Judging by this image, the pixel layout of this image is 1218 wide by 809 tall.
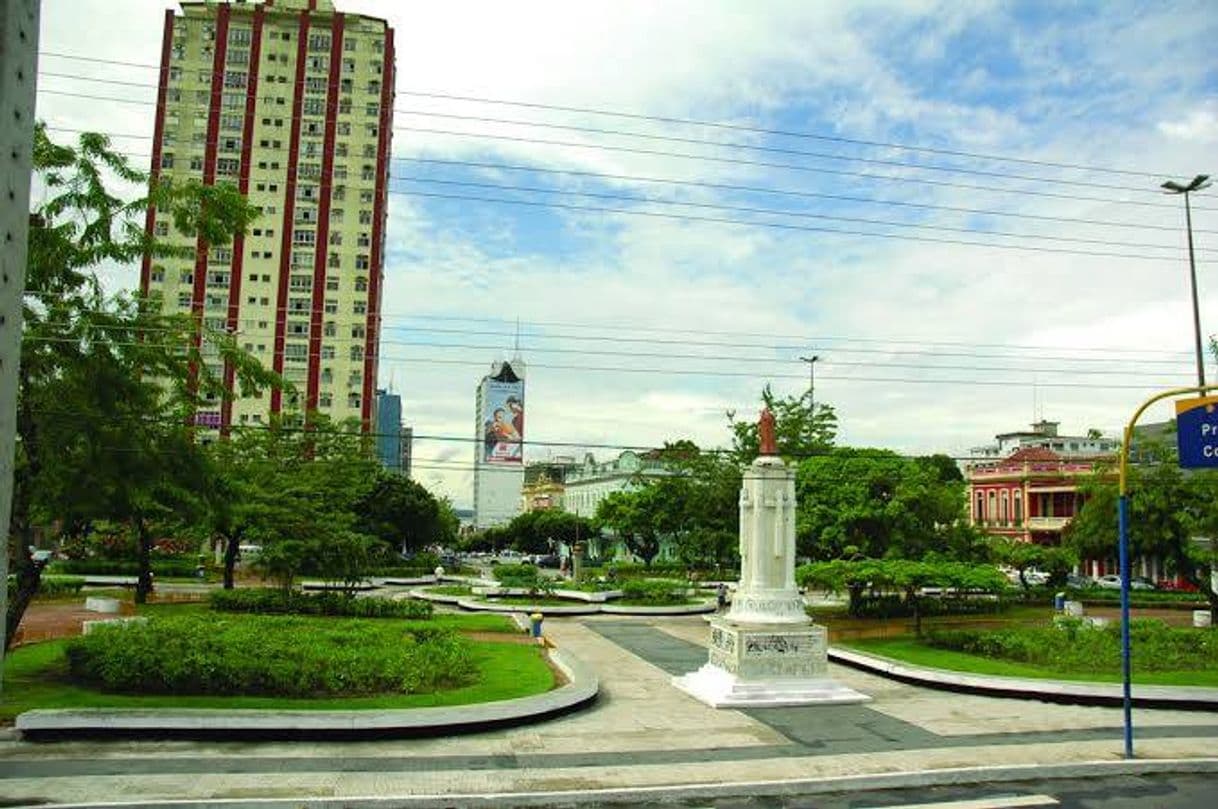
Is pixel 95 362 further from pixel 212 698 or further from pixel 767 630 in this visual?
pixel 767 630

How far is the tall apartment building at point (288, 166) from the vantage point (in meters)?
85.9

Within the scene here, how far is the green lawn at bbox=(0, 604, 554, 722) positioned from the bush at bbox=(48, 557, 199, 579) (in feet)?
93.0

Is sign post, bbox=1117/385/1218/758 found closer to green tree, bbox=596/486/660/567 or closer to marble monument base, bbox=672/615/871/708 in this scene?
marble monument base, bbox=672/615/871/708

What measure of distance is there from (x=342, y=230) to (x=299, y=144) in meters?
8.93

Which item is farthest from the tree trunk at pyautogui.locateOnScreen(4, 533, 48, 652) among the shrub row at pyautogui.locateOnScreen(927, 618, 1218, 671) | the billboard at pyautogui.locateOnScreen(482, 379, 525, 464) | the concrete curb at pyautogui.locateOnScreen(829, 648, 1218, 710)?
the billboard at pyautogui.locateOnScreen(482, 379, 525, 464)

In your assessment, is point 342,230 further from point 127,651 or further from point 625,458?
point 127,651

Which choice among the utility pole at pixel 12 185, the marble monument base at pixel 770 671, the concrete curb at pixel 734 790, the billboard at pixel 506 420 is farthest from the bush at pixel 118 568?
the billboard at pixel 506 420

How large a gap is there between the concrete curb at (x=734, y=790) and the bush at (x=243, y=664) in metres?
5.99

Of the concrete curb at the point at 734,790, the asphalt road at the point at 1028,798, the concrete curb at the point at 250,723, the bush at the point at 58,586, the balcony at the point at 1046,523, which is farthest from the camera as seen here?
the balcony at the point at 1046,523

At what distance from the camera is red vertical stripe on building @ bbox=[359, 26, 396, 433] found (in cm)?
8794

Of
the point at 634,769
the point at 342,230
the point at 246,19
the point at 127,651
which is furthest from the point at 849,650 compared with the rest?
the point at 246,19

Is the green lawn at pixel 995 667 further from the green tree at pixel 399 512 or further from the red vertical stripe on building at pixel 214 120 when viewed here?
the red vertical stripe on building at pixel 214 120

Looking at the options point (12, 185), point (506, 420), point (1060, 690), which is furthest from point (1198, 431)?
point (506, 420)

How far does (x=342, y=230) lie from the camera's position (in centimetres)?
8762
